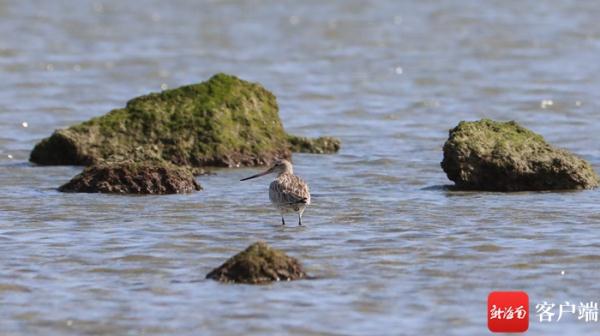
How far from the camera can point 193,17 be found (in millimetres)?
33406

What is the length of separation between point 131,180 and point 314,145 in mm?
3849

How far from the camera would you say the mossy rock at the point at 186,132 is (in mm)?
15562

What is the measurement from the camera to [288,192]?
1192 centimetres

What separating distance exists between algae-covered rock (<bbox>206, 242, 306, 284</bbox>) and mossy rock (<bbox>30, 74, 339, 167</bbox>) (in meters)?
5.60

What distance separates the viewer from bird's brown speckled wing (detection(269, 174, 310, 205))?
11930 mm

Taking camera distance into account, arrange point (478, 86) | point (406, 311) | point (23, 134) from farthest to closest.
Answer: point (478, 86) < point (23, 134) < point (406, 311)

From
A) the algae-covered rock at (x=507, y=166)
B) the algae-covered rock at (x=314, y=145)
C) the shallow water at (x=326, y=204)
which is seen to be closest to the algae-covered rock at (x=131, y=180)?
the shallow water at (x=326, y=204)

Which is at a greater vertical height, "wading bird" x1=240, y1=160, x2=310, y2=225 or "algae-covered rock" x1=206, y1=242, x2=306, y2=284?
"wading bird" x1=240, y1=160, x2=310, y2=225

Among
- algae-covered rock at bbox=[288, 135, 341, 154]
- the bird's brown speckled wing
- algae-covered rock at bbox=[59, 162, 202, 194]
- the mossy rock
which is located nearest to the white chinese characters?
the bird's brown speckled wing

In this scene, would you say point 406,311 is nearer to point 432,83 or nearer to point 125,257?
point 125,257

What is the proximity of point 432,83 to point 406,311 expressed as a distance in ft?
48.9

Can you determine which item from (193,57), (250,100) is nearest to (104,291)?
(250,100)

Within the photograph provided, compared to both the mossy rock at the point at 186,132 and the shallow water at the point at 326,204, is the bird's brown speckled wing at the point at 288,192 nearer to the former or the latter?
the shallow water at the point at 326,204

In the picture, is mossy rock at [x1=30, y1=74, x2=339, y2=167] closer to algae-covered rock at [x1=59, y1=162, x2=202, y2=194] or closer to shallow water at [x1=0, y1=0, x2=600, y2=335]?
shallow water at [x1=0, y1=0, x2=600, y2=335]
